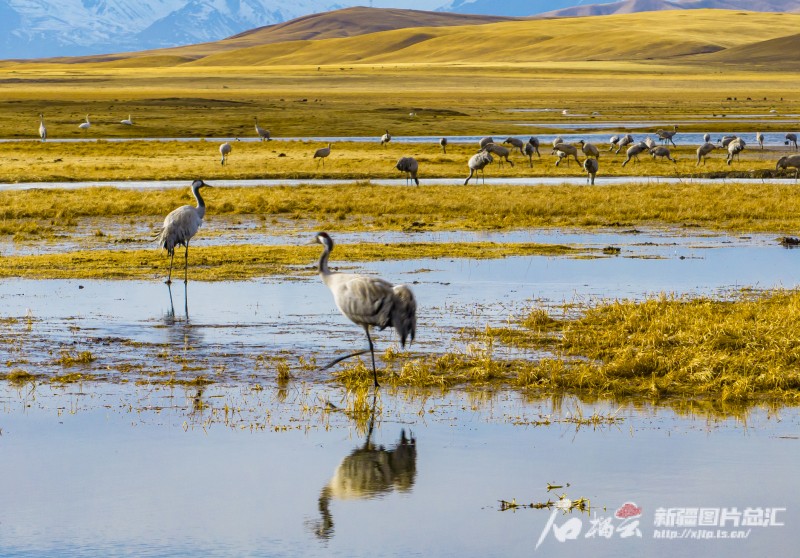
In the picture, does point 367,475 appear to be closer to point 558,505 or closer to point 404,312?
point 558,505

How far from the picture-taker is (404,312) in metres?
11.8

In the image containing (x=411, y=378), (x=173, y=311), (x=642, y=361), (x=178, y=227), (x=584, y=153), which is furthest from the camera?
(x=584, y=153)

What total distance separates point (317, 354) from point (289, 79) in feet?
520

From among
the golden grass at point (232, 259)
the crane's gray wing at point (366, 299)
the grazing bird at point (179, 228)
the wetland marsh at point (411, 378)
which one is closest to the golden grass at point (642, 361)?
the wetland marsh at point (411, 378)

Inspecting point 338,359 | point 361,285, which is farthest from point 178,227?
point 361,285

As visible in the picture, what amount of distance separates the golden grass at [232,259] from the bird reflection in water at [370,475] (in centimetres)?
1056

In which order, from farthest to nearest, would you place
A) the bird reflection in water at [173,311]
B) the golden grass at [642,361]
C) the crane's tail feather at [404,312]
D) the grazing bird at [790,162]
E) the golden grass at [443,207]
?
the grazing bird at [790,162]
the golden grass at [443,207]
the bird reflection in water at [173,311]
the golden grass at [642,361]
the crane's tail feather at [404,312]

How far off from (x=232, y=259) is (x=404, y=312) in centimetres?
1110

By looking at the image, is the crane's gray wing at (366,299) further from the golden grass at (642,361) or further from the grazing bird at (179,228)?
the grazing bird at (179,228)

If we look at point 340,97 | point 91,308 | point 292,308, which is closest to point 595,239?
point 292,308

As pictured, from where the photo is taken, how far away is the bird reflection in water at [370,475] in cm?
904

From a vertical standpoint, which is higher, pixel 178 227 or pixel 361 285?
pixel 361 285

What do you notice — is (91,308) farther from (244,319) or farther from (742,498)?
(742,498)

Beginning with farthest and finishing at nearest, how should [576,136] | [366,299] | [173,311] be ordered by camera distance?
[576,136], [173,311], [366,299]
